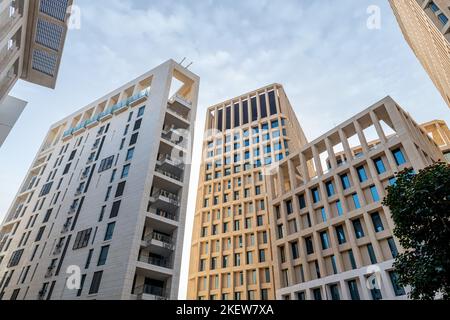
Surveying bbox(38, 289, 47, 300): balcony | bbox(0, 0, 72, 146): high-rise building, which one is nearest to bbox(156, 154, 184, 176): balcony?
bbox(0, 0, 72, 146): high-rise building

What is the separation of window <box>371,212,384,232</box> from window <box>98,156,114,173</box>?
30385 mm

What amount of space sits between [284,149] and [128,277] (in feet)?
128

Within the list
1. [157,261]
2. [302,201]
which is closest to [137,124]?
[157,261]

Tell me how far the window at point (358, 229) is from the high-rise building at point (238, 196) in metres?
17.8

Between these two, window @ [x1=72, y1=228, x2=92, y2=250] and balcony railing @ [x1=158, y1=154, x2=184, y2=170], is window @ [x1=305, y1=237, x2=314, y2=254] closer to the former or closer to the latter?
balcony railing @ [x1=158, y1=154, x2=184, y2=170]

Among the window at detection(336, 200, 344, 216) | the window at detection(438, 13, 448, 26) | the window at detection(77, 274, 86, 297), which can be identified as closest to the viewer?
the window at detection(77, 274, 86, 297)

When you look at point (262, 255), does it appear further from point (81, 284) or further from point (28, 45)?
point (28, 45)

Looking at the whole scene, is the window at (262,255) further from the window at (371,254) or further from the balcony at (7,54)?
the balcony at (7,54)

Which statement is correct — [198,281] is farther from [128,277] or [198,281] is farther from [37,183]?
[37,183]

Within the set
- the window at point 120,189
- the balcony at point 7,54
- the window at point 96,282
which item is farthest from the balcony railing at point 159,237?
the balcony at point 7,54

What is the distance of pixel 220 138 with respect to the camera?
65500mm

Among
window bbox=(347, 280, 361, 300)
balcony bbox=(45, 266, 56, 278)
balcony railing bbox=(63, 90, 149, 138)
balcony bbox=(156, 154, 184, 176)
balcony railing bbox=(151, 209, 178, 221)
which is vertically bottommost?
window bbox=(347, 280, 361, 300)

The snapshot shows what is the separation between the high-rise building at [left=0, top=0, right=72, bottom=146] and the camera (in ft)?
61.7
